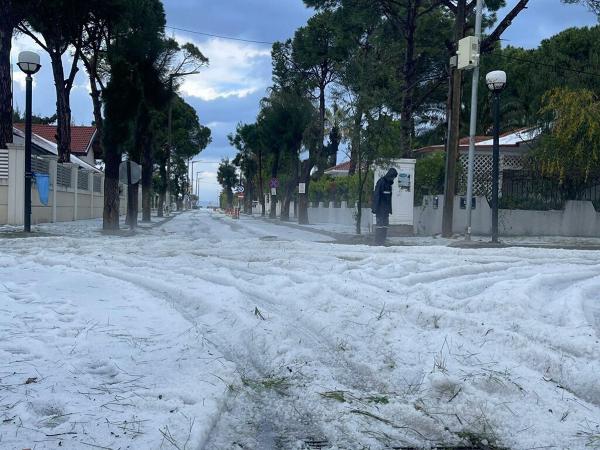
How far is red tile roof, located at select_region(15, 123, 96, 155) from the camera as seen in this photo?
44.0 m

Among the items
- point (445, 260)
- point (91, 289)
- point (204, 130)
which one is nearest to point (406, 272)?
point (445, 260)

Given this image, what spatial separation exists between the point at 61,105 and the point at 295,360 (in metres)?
23.8

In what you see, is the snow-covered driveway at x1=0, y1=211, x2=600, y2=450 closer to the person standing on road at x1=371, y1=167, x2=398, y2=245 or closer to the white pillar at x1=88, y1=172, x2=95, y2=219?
the person standing on road at x1=371, y1=167, x2=398, y2=245

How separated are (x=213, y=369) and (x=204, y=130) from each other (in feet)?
196

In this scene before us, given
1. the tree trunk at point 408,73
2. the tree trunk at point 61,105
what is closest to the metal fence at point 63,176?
the tree trunk at point 61,105

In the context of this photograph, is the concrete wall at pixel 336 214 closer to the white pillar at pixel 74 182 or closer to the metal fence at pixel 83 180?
the white pillar at pixel 74 182

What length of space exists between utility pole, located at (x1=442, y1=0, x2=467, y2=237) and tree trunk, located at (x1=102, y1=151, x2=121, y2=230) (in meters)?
10.00

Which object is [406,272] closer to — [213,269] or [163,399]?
[213,269]

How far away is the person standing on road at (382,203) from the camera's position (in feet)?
49.8

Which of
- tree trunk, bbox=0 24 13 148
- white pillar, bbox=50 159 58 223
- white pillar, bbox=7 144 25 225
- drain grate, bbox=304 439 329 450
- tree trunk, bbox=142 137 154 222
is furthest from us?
tree trunk, bbox=142 137 154 222

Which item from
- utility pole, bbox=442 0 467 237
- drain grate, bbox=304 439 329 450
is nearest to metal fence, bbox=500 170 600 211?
utility pole, bbox=442 0 467 237

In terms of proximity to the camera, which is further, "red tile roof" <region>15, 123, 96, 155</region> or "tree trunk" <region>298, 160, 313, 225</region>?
"red tile roof" <region>15, 123, 96, 155</region>

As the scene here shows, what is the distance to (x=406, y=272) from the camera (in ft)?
28.6

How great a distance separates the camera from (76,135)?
1938 inches
